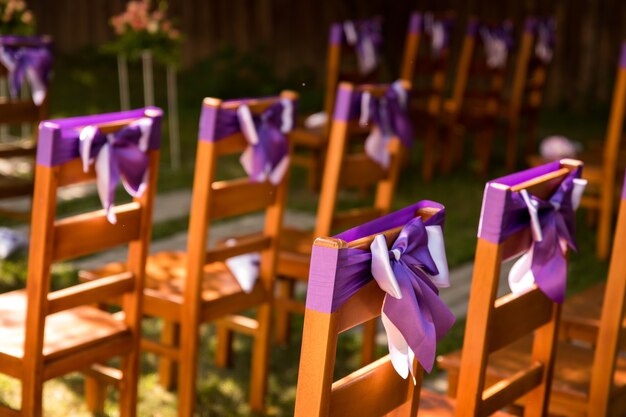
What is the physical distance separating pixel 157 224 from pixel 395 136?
7.96ft

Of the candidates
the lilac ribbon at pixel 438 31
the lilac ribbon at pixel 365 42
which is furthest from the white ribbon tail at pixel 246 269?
the lilac ribbon at pixel 438 31

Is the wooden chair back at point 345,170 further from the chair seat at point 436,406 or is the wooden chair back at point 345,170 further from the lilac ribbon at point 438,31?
the lilac ribbon at point 438,31

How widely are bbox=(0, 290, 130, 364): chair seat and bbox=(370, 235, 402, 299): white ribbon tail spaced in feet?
4.29

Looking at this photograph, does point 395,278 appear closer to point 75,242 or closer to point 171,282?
point 75,242

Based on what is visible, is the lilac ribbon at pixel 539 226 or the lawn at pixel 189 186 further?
the lawn at pixel 189 186

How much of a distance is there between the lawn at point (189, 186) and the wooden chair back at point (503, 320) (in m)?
1.38

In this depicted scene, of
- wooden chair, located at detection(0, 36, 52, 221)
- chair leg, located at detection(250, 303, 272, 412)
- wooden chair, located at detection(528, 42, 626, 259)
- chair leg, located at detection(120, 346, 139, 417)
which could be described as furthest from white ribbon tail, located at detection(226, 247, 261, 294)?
wooden chair, located at detection(528, 42, 626, 259)

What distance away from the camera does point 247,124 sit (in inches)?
129

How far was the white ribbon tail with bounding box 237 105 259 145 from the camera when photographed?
10.7 feet

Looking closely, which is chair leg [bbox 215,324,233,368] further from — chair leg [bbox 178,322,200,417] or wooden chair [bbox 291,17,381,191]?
wooden chair [bbox 291,17,381,191]

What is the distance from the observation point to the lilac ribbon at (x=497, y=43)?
25.4ft

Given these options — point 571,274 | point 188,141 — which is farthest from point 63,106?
point 571,274

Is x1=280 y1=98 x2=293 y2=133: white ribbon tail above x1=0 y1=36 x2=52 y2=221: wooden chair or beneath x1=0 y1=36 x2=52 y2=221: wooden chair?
above

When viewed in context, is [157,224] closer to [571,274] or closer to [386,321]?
[571,274]
